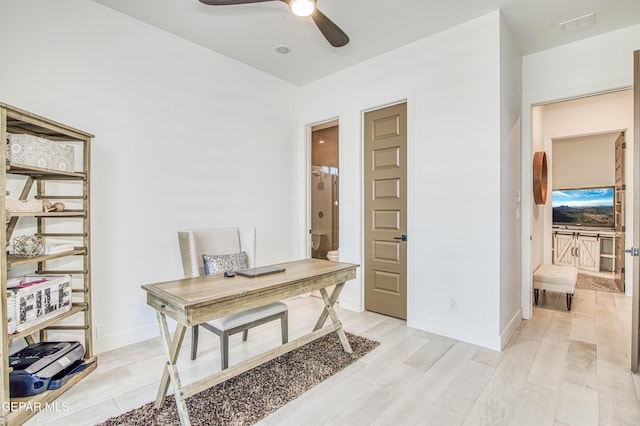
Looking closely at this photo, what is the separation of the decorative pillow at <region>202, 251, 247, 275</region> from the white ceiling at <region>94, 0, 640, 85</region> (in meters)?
2.11

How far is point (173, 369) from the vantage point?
5.67 ft

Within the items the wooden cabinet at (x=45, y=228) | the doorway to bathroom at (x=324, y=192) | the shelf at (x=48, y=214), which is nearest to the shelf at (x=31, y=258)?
the wooden cabinet at (x=45, y=228)

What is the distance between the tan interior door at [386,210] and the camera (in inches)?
134

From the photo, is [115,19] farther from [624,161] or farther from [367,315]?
[624,161]

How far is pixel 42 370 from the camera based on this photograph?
1.93m

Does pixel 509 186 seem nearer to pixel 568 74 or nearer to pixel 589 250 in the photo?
pixel 568 74

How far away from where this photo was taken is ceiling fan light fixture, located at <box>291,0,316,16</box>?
1.97 metres

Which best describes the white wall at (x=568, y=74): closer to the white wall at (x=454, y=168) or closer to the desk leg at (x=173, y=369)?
the white wall at (x=454, y=168)

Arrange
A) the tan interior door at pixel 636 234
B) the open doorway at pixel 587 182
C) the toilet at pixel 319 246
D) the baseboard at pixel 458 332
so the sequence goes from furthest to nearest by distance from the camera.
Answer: the toilet at pixel 319 246
the open doorway at pixel 587 182
the baseboard at pixel 458 332
the tan interior door at pixel 636 234

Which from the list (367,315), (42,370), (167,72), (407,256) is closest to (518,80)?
(407,256)

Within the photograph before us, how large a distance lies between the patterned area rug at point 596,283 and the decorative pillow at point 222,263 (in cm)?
527

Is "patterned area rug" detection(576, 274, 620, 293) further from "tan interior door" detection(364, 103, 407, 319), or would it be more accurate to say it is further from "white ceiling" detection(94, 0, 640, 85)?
"white ceiling" detection(94, 0, 640, 85)

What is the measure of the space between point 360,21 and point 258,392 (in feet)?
10.3

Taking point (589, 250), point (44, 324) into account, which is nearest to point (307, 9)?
point (44, 324)
